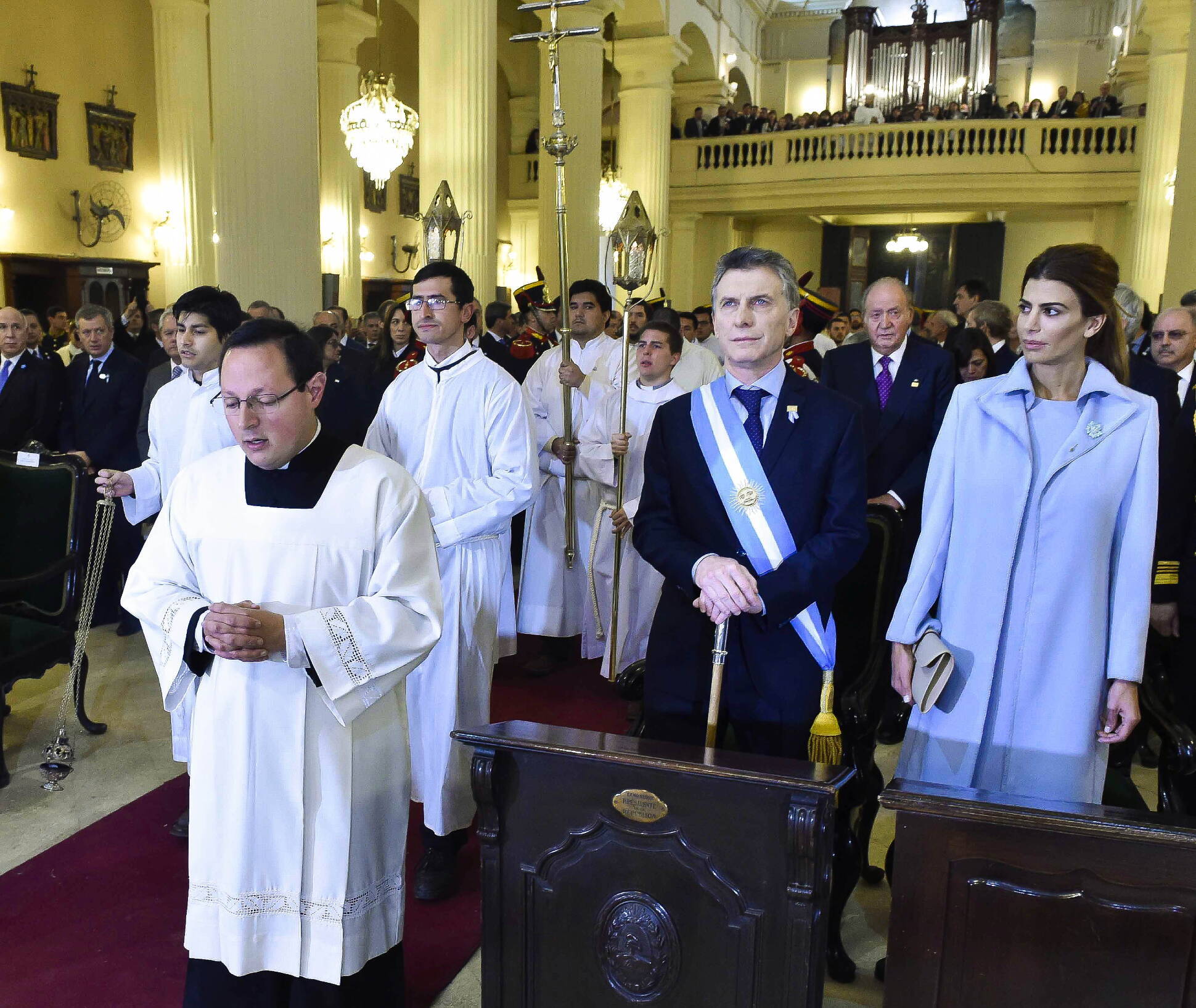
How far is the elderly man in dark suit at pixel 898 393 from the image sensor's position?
157 inches

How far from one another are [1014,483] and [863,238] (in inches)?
Answer: 899

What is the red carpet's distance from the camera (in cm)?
273

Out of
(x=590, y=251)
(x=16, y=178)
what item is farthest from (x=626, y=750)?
(x=16, y=178)

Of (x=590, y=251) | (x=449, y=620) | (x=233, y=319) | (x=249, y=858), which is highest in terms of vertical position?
(x=590, y=251)

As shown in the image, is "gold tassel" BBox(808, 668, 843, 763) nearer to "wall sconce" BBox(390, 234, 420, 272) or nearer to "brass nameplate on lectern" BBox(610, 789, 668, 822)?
"brass nameplate on lectern" BBox(610, 789, 668, 822)

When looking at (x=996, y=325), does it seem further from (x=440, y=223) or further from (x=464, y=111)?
(x=464, y=111)

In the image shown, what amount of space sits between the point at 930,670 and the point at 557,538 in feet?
10.9

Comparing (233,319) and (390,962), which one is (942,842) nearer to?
(390,962)

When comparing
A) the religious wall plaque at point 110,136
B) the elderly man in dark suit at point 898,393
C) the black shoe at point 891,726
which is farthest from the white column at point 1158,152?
the religious wall plaque at point 110,136

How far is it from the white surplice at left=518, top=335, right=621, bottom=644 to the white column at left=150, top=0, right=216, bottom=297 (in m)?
9.85

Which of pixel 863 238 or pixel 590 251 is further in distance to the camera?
pixel 863 238

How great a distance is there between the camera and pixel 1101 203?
696 inches

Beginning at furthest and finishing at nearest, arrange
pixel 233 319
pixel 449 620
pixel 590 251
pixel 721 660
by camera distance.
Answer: pixel 590 251
pixel 233 319
pixel 449 620
pixel 721 660

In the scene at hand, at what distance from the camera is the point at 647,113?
17.1m
